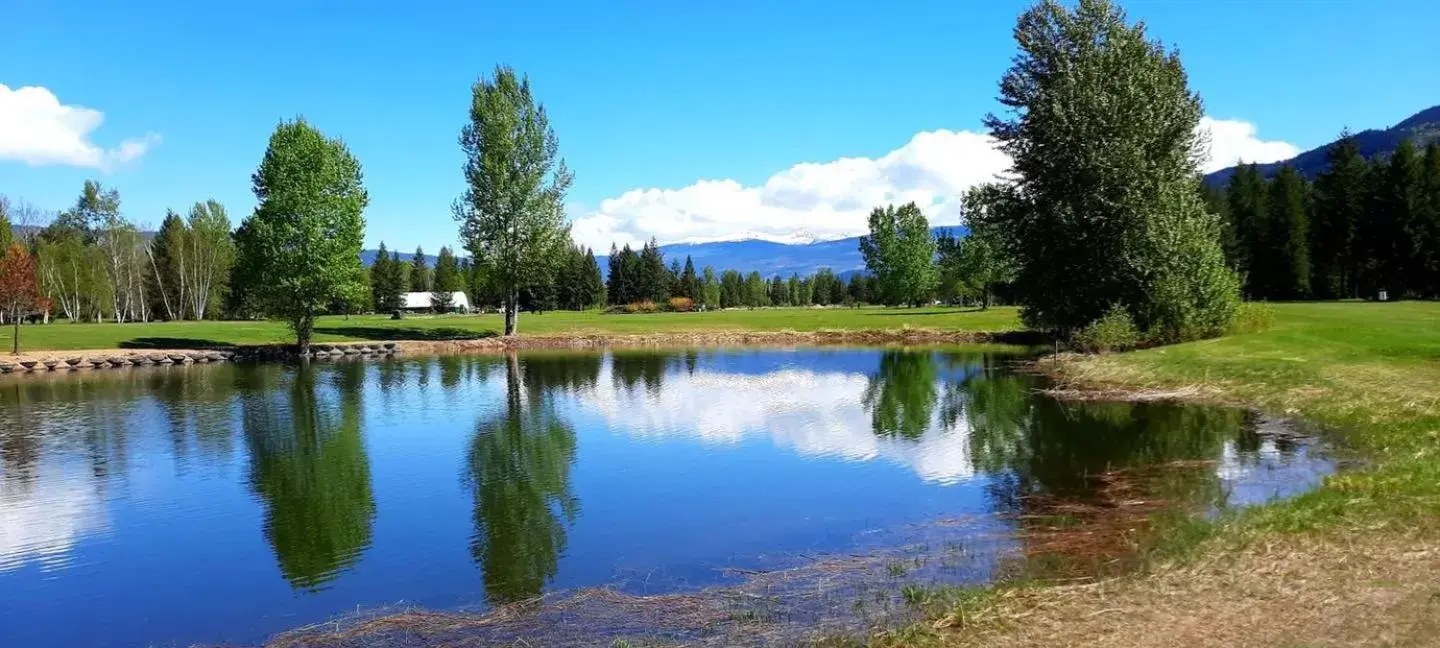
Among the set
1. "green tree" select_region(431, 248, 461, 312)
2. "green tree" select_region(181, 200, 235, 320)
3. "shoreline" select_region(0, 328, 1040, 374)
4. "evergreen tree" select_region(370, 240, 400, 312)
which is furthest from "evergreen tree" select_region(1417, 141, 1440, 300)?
"green tree" select_region(431, 248, 461, 312)

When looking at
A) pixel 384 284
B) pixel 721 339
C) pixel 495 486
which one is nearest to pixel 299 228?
pixel 721 339

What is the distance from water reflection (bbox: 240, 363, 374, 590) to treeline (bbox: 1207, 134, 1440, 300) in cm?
6404

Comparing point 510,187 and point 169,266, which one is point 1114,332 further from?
point 169,266

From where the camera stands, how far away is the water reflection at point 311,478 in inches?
495

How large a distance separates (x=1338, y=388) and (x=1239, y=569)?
56.0ft

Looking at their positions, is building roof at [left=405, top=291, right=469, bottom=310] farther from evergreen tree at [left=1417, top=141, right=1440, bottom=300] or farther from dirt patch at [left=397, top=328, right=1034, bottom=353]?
evergreen tree at [left=1417, top=141, right=1440, bottom=300]

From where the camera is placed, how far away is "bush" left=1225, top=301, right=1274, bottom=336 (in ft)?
119

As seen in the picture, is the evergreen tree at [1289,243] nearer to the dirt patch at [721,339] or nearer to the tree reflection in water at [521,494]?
the dirt patch at [721,339]

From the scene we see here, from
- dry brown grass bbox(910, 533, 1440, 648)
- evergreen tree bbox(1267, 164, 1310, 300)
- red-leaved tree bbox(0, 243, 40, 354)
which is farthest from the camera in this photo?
evergreen tree bbox(1267, 164, 1310, 300)

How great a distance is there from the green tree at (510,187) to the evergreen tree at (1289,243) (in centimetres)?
6375

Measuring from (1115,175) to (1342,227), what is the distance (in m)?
52.4

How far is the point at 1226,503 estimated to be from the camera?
525 inches

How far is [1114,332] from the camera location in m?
36.4

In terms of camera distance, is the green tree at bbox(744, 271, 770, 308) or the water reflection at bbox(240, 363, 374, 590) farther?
the green tree at bbox(744, 271, 770, 308)
